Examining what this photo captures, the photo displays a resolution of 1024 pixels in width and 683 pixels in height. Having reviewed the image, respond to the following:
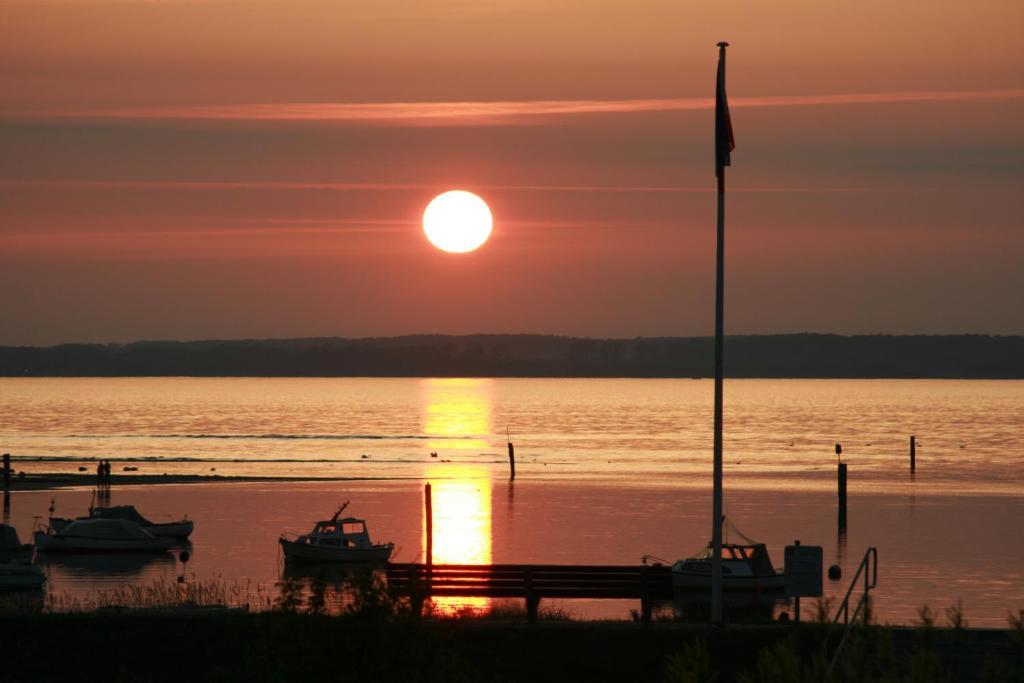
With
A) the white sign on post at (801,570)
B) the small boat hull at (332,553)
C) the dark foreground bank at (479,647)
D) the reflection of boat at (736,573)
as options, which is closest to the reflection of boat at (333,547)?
the small boat hull at (332,553)

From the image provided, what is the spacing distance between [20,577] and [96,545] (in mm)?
19227

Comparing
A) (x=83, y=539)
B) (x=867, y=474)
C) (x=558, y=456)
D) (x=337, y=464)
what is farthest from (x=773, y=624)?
(x=558, y=456)

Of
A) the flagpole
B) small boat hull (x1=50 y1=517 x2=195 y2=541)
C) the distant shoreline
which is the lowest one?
small boat hull (x1=50 y1=517 x2=195 y2=541)

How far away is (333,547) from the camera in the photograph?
67.3 metres

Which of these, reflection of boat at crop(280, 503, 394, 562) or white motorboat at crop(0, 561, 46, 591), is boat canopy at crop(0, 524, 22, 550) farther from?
reflection of boat at crop(280, 503, 394, 562)

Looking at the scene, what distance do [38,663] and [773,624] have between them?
16735 mm

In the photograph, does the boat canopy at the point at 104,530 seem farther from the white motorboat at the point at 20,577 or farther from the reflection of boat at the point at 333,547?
the white motorboat at the point at 20,577

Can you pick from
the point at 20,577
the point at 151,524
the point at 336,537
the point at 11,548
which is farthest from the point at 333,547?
the point at 20,577

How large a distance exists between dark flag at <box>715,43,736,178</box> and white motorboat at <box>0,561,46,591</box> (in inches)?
1273

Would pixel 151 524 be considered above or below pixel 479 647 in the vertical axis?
below

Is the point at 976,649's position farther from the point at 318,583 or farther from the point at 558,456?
the point at 558,456

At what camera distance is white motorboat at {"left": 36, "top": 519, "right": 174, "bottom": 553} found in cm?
7050

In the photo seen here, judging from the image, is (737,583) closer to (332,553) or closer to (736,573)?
(736,573)

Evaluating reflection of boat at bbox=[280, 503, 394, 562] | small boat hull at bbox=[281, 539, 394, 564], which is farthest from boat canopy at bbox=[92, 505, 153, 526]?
small boat hull at bbox=[281, 539, 394, 564]
